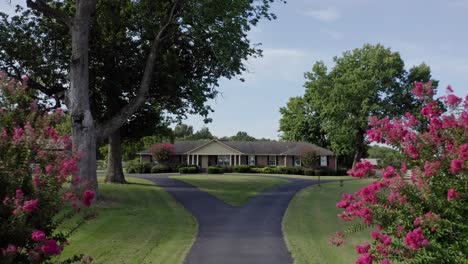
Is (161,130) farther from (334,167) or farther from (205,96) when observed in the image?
(334,167)

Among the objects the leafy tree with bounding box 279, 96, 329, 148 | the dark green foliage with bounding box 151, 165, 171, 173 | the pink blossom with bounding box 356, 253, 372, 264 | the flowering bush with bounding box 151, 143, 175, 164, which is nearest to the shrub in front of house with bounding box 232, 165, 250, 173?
the dark green foliage with bounding box 151, 165, 171, 173

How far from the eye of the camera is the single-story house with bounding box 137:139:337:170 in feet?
231

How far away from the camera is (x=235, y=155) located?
71.8 m

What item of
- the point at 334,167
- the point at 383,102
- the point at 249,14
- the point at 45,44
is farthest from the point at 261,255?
the point at 334,167

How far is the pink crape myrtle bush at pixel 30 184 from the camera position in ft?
15.7

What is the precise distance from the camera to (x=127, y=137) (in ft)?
122

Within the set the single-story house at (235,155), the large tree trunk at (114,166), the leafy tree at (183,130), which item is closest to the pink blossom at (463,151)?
the large tree trunk at (114,166)

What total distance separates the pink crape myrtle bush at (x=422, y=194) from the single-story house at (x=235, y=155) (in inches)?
2485

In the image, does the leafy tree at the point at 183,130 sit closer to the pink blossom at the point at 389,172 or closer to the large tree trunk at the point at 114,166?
the large tree trunk at the point at 114,166

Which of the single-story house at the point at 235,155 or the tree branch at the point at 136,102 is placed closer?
the tree branch at the point at 136,102

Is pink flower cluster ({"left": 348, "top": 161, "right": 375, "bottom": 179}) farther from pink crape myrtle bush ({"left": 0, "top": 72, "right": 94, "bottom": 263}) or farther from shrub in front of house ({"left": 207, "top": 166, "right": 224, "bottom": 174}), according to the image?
shrub in front of house ({"left": 207, "top": 166, "right": 224, "bottom": 174})

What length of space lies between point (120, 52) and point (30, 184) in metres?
23.5

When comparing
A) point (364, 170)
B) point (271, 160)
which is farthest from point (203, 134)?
point (364, 170)

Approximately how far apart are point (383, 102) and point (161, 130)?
1445 inches
